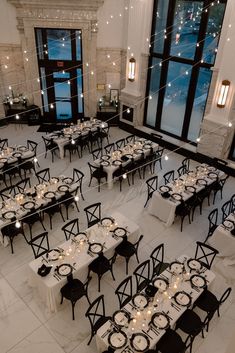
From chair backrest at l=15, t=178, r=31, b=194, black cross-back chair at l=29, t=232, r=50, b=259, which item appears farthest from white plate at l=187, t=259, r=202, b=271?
chair backrest at l=15, t=178, r=31, b=194

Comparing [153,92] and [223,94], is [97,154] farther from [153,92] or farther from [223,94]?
[223,94]

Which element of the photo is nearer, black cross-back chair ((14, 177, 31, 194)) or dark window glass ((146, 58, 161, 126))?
black cross-back chair ((14, 177, 31, 194))

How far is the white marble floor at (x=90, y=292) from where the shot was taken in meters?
5.96

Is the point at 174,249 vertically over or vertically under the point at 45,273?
under

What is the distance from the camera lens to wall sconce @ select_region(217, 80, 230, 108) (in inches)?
396

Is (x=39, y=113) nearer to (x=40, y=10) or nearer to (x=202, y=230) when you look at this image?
(x=40, y=10)

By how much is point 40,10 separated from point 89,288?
1016cm

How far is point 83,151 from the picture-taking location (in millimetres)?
12211

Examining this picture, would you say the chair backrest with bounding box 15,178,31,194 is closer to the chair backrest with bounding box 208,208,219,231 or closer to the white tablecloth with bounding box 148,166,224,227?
the white tablecloth with bounding box 148,166,224,227

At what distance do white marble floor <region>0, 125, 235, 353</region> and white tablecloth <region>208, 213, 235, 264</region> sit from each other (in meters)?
0.28

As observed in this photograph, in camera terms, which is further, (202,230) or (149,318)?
(202,230)

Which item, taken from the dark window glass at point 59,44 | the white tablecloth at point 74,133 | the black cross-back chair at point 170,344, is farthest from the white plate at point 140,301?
the dark window glass at point 59,44

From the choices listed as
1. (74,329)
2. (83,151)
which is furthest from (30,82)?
(74,329)

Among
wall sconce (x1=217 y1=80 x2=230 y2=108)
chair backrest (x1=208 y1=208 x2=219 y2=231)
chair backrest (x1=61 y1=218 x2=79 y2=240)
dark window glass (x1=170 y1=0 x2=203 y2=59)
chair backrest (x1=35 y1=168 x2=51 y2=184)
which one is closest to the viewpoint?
chair backrest (x1=61 y1=218 x2=79 y2=240)
